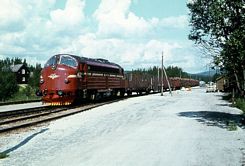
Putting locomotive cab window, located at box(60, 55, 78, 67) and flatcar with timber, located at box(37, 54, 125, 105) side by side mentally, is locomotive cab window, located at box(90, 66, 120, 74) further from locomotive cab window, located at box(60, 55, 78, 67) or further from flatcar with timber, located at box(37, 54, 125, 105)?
locomotive cab window, located at box(60, 55, 78, 67)

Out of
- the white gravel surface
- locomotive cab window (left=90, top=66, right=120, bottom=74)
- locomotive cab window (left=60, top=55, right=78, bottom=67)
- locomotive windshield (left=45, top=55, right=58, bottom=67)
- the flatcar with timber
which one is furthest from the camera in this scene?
locomotive cab window (left=90, top=66, right=120, bottom=74)

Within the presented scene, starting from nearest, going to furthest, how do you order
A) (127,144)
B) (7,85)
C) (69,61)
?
(127,144)
(69,61)
(7,85)

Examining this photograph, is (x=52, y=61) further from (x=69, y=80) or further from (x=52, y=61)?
(x=69, y=80)

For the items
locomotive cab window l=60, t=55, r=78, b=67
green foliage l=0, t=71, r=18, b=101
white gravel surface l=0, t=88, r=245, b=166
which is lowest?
white gravel surface l=0, t=88, r=245, b=166

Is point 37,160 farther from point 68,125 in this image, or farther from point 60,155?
point 68,125

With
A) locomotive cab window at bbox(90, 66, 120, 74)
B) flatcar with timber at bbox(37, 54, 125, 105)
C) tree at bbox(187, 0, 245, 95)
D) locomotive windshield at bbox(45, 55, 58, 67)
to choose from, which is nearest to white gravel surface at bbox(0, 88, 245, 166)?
tree at bbox(187, 0, 245, 95)

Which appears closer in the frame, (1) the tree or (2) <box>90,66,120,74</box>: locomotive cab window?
(1) the tree

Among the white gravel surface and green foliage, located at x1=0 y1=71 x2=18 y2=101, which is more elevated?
green foliage, located at x1=0 y1=71 x2=18 y2=101

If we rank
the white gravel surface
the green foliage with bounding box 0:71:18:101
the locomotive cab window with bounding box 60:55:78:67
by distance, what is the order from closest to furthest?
the white gravel surface
the locomotive cab window with bounding box 60:55:78:67
the green foliage with bounding box 0:71:18:101

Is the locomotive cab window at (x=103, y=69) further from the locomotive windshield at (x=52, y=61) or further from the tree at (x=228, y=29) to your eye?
the tree at (x=228, y=29)

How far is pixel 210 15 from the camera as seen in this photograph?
1580 cm

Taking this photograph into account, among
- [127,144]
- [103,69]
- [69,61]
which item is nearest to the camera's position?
[127,144]

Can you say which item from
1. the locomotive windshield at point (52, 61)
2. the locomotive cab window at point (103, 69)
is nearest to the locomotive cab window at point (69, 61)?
the locomotive windshield at point (52, 61)

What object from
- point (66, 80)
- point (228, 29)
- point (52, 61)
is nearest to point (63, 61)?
point (52, 61)
